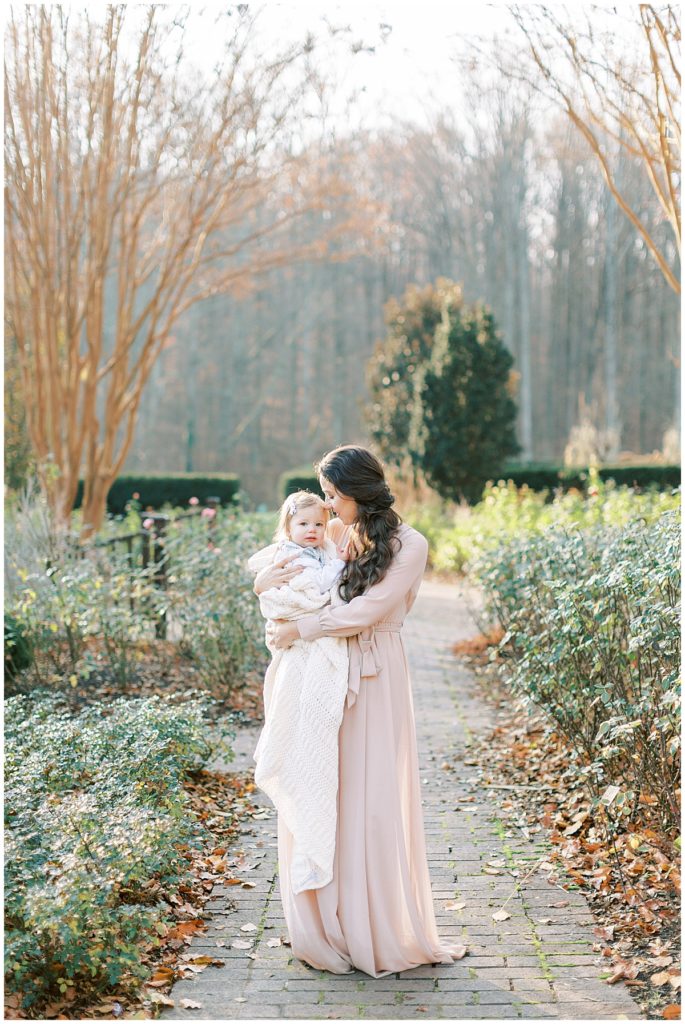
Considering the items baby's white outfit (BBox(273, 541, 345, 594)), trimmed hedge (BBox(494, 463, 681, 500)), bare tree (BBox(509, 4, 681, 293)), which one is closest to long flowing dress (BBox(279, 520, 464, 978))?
baby's white outfit (BBox(273, 541, 345, 594))

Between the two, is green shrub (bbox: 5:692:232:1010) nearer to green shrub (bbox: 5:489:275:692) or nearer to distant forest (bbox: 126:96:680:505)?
green shrub (bbox: 5:489:275:692)

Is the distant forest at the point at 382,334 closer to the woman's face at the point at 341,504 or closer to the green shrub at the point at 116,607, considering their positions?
the green shrub at the point at 116,607

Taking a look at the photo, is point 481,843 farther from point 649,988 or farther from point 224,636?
point 224,636

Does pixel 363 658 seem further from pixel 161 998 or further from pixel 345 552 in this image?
pixel 161 998

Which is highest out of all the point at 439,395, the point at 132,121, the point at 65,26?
the point at 65,26

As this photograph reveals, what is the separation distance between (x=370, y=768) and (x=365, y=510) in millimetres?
908

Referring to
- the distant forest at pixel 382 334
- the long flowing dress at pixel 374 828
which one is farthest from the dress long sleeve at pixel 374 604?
the distant forest at pixel 382 334

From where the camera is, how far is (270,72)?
30.4ft

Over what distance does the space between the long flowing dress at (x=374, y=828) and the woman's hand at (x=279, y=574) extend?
0.17m

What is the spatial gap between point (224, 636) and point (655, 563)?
12.9 ft

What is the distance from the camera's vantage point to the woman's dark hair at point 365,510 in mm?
3756

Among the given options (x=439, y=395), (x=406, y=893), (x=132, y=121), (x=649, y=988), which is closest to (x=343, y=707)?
(x=406, y=893)

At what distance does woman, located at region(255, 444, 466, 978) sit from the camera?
369 cm

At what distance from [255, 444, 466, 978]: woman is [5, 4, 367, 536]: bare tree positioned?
6.17m
